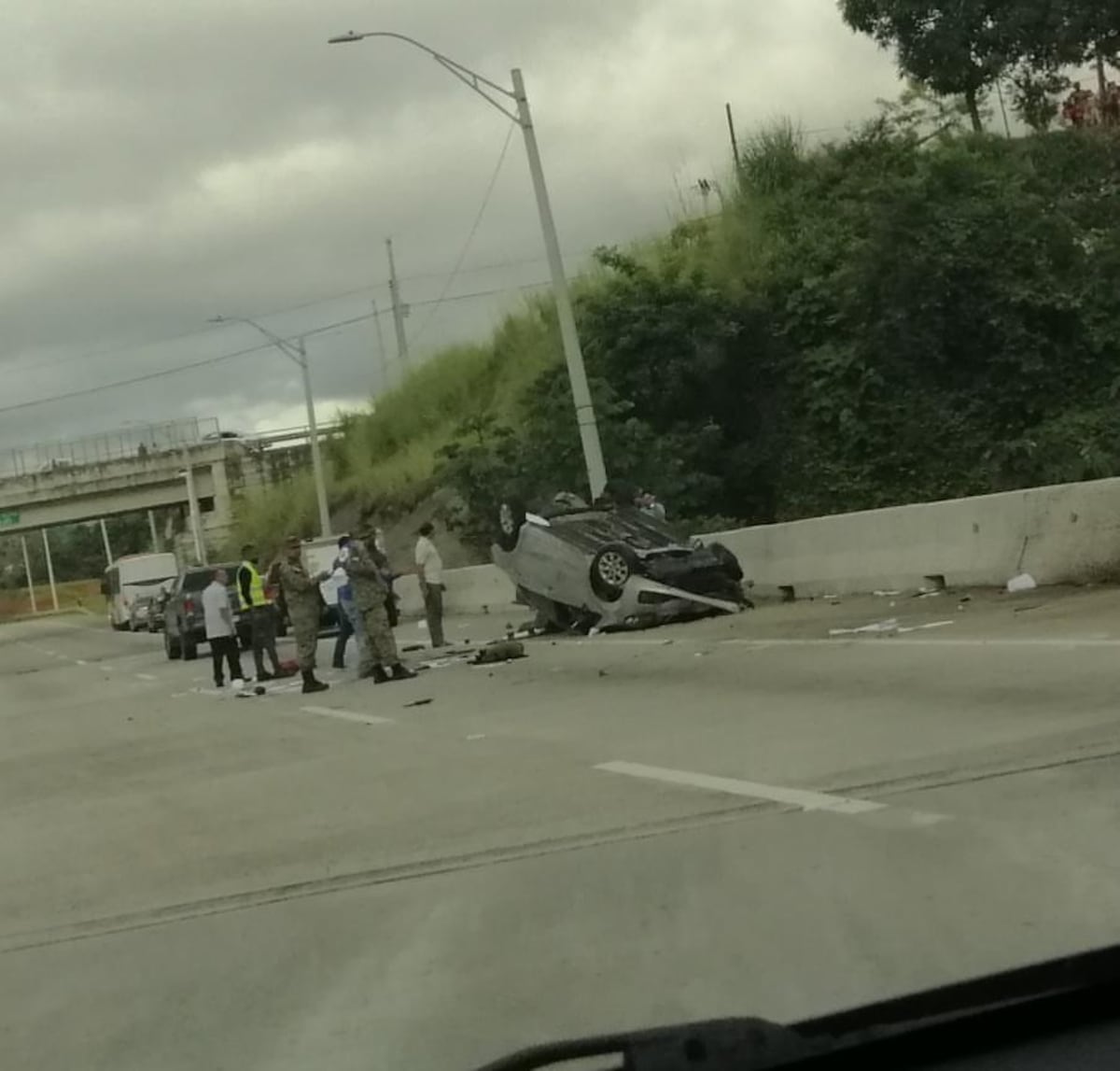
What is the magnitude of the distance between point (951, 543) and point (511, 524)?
6119mm

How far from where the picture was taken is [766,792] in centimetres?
872

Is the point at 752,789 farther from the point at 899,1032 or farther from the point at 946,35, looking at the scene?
the point at 946,35

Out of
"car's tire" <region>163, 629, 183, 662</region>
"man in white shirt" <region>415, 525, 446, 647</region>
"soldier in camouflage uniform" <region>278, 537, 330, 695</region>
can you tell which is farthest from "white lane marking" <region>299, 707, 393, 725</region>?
"car's tire" <region>163, 629, 183, 662</region>

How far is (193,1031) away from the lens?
18.6 ft

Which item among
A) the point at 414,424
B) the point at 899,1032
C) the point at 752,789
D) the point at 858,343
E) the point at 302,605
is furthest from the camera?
the point at 414,424

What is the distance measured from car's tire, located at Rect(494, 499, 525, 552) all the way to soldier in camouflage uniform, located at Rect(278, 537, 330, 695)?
3.65 m

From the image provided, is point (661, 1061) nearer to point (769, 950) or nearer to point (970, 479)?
point (769, 950)

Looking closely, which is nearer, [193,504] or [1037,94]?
[1037,94]

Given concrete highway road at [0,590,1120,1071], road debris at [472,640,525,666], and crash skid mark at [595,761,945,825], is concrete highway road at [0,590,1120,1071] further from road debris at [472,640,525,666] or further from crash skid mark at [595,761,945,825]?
road debris at [472,640,525,666]

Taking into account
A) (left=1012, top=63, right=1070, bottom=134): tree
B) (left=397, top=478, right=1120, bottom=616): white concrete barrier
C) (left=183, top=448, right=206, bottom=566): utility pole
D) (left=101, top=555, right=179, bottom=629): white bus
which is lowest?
(left=397, top=478, right=1120, bottom=616): white concrete barrier

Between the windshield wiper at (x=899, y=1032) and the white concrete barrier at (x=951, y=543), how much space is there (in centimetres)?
1414

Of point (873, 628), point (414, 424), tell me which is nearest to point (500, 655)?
point (873, 628)

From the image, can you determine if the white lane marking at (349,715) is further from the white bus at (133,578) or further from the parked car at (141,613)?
the white bus at (133,578)

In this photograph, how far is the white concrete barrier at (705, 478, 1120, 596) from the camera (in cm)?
1756
